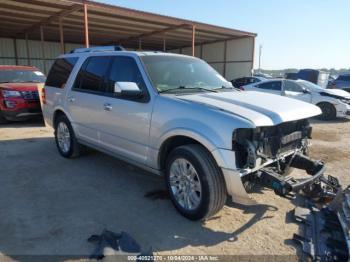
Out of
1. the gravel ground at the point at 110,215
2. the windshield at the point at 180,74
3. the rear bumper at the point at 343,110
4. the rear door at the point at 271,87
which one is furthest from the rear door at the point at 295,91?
the windshield at the point at 180,74

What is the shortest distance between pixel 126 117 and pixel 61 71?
98.9 inches

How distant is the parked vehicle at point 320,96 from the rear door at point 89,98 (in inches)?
299

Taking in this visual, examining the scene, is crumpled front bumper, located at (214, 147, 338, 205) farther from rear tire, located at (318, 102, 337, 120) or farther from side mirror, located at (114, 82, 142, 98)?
rear tire, located at (318, 102, 337, 120)

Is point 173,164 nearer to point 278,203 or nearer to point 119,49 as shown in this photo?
point 278,203

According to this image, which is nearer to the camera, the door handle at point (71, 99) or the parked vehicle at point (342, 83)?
the door handle at point (71, 99)

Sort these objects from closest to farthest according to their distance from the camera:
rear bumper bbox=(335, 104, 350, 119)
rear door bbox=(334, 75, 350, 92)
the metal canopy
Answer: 1. rear bumper bbox=(335, 104, 350, 119)
2. the metal canopy
3. rear door bbox=(334, 75, 350, 92)

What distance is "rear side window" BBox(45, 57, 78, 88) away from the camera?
5570 millimetres

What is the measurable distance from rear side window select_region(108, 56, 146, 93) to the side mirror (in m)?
0.12

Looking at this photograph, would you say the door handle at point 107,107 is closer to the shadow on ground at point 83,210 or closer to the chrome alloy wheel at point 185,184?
the shadow on ground at point 83,210

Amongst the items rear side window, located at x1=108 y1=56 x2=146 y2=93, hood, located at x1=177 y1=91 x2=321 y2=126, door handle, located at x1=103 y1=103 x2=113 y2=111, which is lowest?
door handle, located at x1=103 y1=103 x2=113 y2=111

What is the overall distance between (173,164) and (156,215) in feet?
2.19

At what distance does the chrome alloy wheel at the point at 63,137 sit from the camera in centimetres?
576

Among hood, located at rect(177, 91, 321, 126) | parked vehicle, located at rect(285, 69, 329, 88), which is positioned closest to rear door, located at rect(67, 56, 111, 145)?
hood, located at rect(177, 91, 321, 126)

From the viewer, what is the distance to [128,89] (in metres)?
3.69
